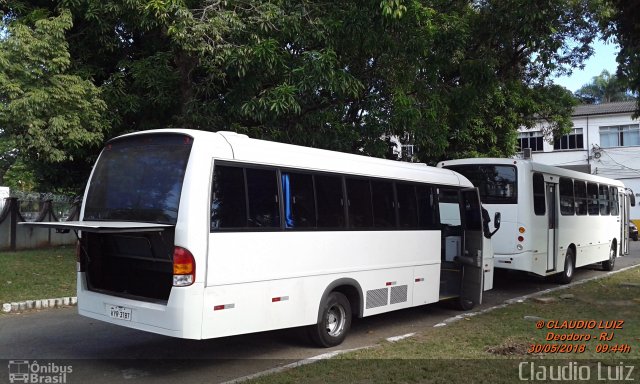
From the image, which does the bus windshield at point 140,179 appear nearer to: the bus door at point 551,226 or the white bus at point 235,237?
the white bus at point 235,237

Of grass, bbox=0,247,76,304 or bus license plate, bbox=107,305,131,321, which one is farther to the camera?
grass, bbox=0,247,76,304

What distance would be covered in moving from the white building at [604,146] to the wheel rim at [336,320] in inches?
1294

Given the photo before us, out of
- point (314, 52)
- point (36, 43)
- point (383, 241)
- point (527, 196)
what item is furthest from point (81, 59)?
point (527, 196)

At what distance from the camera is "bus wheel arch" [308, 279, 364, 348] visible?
7082mm

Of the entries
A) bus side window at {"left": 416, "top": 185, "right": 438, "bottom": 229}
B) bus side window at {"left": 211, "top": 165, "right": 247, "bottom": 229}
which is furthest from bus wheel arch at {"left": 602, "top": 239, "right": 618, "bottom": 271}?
bus side window at {"left": 211, "top": 165, "right": 247, "bottom": 229}

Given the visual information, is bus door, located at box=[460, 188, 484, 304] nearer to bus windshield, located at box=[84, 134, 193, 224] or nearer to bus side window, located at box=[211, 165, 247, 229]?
bus side window, located at box=[211, 165, 247, 229]

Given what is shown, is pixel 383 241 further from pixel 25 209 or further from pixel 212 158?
pixel 25 209

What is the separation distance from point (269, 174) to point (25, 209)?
1394 cm

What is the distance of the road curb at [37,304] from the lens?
369 inches

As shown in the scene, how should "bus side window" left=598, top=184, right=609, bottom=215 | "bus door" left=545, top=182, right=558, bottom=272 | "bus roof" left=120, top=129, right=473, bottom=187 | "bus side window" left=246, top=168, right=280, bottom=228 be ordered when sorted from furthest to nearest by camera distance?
"bus side window" left=598, top=184, right=609, bottom=215, "bus door" left=545, top=182, right=558, bottom=272, "bus side window" left=246, top=168, right=280, bottom=228, "bus roof" left=120, top=129, right=473, bottom=187

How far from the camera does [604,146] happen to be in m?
38.7

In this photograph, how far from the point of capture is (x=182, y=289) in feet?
18.1

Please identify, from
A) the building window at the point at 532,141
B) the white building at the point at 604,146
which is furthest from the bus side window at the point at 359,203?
the building window at the point at 532,141

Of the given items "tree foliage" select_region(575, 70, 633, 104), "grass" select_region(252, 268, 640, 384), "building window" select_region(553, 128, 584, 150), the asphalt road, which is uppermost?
"tree foliage" select_region(575, 70, 633, 104)
